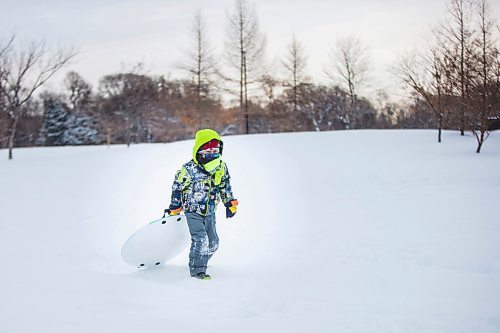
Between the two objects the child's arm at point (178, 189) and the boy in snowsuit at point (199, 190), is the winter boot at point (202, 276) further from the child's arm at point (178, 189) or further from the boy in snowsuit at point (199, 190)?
the child's arm at point (178, 189)

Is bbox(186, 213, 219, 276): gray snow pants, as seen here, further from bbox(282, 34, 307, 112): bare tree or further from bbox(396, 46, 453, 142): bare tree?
bbox(282, 34, 307, 112): bare tree

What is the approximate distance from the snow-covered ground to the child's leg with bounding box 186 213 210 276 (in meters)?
0.20

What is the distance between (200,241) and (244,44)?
21.6m

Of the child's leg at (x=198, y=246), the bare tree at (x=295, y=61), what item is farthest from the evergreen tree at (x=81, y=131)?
the child's leg at (x=198, y=246)

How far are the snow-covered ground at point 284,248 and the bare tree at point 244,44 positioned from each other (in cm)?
1164

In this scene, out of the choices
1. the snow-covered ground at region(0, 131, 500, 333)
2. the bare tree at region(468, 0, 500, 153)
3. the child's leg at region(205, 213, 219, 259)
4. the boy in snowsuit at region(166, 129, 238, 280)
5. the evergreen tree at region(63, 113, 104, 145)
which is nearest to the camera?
the snow-covered ground at region(0, 131, 500, 333)

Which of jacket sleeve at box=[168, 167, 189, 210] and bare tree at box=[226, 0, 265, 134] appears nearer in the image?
jacket sleeve at box=[168, 167, 189, 210]

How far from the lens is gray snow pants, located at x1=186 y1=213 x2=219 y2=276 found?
4477 mm

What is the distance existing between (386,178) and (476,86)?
4.91 m

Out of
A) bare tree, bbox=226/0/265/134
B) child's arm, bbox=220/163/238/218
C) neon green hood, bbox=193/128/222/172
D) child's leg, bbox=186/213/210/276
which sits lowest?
child's leg, bbox=186/213/210/276

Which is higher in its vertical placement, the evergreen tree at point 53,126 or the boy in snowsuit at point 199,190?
the evergreen tree at point 53,126

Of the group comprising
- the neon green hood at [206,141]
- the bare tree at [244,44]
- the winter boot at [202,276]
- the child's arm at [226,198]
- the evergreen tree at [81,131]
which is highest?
the bare tree at [244,44]

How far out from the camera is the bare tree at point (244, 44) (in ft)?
81.3

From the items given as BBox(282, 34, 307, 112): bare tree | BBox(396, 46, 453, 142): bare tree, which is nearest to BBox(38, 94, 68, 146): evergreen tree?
BBox(282, 34, 307, 112): bare tree
